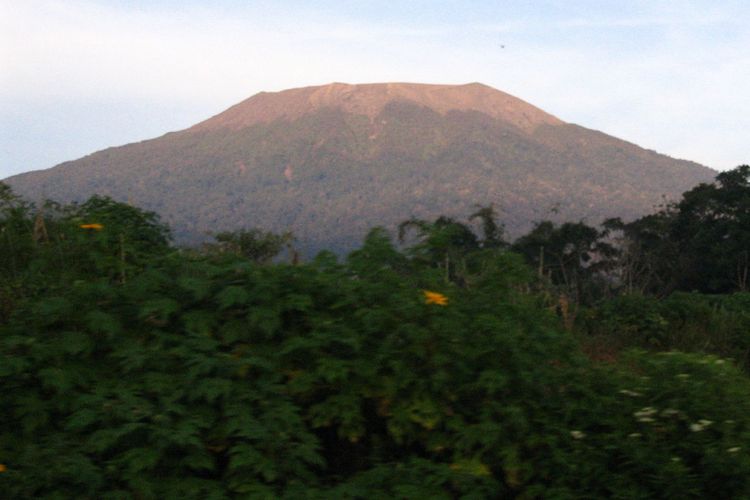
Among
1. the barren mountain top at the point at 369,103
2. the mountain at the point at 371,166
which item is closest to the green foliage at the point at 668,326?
the mountain at the point at 371,166

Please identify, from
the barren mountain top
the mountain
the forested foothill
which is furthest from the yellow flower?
the barren mountain top

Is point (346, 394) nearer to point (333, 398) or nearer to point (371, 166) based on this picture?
point (333, 398)

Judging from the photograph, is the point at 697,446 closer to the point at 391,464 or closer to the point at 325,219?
the point at 391,464

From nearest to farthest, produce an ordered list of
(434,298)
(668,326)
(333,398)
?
(333,398), (434,298), (668,326)

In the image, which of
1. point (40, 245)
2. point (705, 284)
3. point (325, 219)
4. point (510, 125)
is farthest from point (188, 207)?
point (40, 245)

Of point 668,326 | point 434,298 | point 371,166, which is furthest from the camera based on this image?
point 371,166

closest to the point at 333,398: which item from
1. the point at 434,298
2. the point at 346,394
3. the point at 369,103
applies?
the point at 346,394

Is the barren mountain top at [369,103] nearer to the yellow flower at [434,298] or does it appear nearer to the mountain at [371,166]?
the mountain at [371,166]
